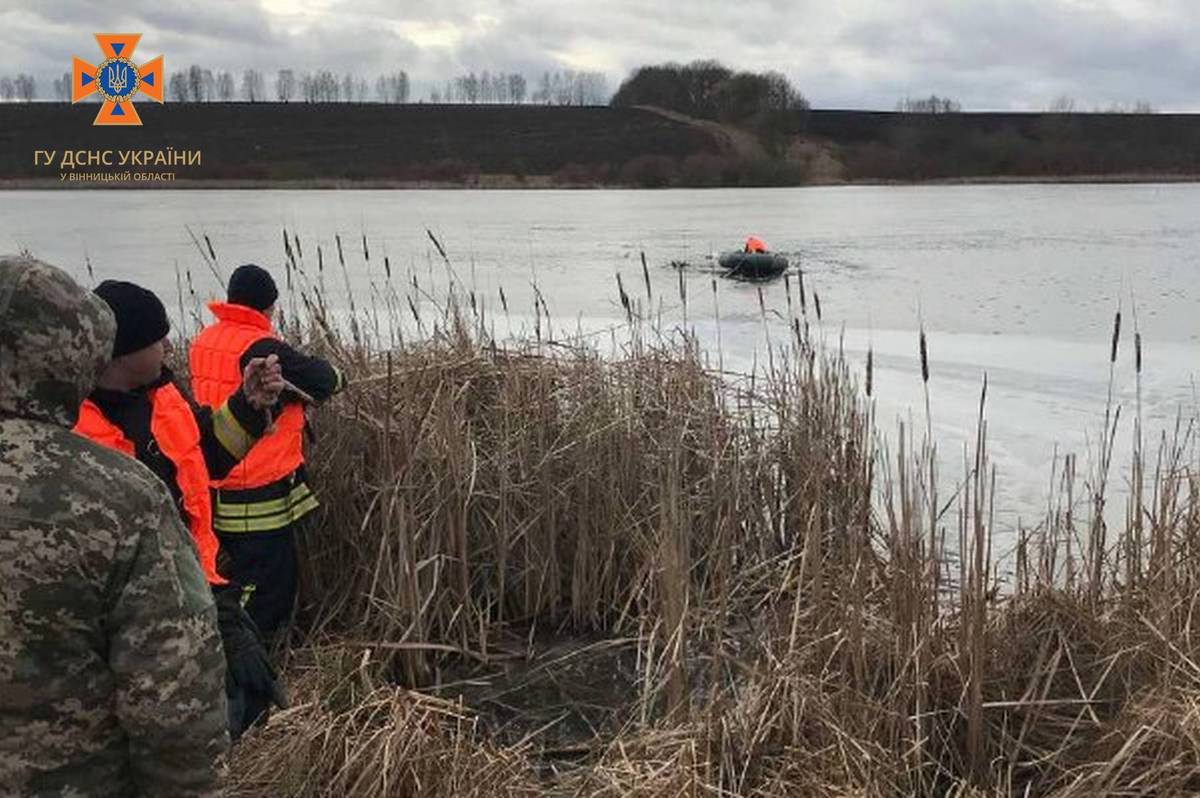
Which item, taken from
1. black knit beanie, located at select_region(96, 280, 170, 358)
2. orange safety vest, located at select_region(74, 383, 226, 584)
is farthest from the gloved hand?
black knit beanie, located at select_region(96, 280, 170, 358)

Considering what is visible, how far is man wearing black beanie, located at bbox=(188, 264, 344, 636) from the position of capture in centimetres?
398

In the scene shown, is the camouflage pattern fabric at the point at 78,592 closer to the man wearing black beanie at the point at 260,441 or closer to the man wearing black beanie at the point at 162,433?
the man wearing black beanie at the point at 162,433

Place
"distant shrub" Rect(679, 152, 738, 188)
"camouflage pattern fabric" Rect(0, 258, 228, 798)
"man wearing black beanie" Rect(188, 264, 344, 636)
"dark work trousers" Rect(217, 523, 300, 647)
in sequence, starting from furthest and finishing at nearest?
"distant shrub" Rect(679, 152, 738, 188) < "dark work trousers" Rect(217, 523, 300, 647) < "man wearing black beanie" Rect(188, 264, 344, 636) < "camouflage pattern fabric" Rect(0, 258, 228, 798)

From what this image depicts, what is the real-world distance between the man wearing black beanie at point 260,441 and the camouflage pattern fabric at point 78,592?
7.15 feet

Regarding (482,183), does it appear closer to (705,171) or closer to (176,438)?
(705,171)

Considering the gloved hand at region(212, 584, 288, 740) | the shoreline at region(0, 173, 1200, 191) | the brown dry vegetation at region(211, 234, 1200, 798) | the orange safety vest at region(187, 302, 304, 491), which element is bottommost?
the brown dry vegetation at region(211, 234, 1200, 798)

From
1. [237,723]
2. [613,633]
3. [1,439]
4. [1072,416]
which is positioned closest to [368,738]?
[237,723]

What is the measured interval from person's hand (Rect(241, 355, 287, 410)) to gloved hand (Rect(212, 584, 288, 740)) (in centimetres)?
119

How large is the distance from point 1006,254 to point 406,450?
75.6 ft

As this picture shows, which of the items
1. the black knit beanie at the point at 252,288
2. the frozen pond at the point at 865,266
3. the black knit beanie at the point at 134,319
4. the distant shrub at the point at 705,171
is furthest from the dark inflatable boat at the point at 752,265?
the distant shrub at the point at 705,171

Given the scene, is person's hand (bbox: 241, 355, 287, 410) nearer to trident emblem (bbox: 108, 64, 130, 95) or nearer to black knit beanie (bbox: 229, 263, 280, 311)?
black knit beanie (bbox: 229, 263, 280, 311)

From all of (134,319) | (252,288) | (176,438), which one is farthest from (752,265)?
(134,319)

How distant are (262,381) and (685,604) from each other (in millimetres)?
1508

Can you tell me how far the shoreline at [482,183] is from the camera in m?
51.6
